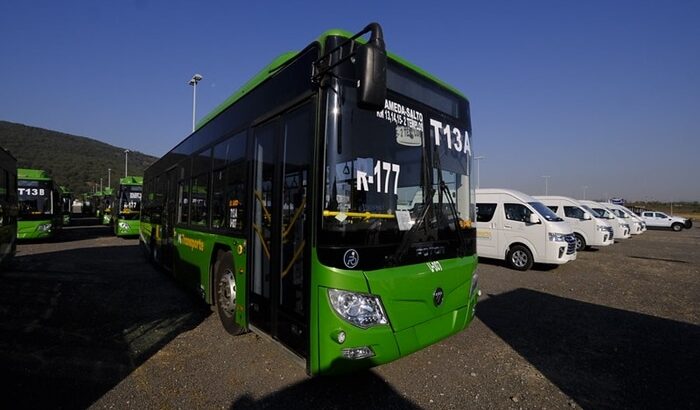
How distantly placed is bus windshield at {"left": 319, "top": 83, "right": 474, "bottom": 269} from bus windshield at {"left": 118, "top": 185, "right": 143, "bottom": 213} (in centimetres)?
1896

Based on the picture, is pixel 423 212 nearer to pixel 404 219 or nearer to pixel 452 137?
pixel 404 219

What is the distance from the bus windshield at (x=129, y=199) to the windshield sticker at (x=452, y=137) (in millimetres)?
18859

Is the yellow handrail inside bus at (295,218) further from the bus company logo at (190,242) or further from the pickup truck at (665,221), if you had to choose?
the pickup truck at (665,221)

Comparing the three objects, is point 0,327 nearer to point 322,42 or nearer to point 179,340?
point 179,340

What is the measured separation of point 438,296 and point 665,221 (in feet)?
131

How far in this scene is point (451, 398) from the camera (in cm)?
342

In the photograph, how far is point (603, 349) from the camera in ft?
15.6

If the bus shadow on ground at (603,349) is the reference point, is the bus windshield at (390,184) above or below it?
above

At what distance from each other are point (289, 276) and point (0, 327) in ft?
15.9

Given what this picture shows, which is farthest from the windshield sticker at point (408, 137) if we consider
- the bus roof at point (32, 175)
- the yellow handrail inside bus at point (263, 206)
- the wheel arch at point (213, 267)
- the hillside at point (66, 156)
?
the hillside at point (66, 156)

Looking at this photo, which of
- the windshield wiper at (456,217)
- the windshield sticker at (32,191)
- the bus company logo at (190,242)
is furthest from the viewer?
the windshield sticker at (32,191)

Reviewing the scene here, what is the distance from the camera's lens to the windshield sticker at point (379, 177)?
10.3 ft

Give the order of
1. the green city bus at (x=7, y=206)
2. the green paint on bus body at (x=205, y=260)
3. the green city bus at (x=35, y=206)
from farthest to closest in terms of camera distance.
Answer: the green city bus at (x=35, y=206)
the green city bus at (x=7, y=206)
the green paint on bus body at (x=205, y=260)


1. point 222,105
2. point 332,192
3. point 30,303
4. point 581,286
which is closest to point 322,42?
point 332,192
